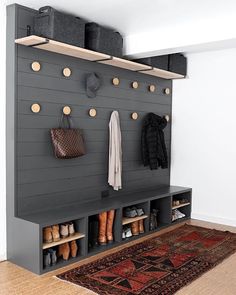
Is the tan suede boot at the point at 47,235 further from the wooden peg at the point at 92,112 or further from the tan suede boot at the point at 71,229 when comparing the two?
the wooden peg at the point at 92,112

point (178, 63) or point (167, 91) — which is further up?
point (178, 63)

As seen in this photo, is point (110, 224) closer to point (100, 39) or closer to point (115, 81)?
point (115, 81)

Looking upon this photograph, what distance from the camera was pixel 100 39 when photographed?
3.65 meters

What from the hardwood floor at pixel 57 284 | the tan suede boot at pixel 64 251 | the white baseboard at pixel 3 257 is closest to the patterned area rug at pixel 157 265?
the hardwood floor at pixel 57 284

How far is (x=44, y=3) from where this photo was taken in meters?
3.20

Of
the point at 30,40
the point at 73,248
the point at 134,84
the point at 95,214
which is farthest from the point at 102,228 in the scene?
the point at 30,40

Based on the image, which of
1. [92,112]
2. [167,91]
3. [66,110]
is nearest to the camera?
[66,110]

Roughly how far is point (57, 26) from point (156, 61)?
1.68 m

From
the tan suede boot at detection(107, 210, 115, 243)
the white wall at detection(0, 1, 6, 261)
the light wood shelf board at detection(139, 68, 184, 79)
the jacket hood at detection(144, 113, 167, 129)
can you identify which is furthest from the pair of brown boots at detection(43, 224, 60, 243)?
the light wood shelf board at detection(139, 68, 184, 79)

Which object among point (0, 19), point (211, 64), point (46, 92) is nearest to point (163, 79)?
point (211, 64)

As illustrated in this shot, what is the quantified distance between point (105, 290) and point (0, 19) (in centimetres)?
258

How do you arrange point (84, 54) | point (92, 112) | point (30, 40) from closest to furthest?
point (30, 40) → point (84, 54) → point (92, 112)

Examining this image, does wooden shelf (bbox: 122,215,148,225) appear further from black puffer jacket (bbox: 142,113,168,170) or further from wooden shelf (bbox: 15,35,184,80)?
wooden shelf (bbox: 15,35,184,80)

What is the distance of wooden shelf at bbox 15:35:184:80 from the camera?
3.13 m
